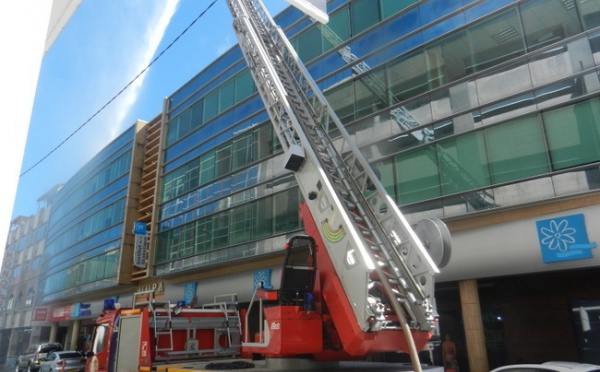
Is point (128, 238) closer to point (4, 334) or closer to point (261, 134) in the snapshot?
point (261, 134)

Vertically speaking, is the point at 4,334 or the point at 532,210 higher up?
the point at 532,210

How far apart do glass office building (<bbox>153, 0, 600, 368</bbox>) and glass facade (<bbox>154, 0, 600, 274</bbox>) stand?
4 centimetres

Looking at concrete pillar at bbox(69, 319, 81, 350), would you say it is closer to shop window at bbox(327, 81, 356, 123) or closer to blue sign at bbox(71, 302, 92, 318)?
blue sign at bbox(71, 302, 92, 318)

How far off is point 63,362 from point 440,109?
58.9 ft

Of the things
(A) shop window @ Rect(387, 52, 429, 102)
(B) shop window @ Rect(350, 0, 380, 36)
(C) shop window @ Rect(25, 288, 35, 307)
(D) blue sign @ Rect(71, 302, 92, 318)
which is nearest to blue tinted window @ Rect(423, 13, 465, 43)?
(A) shop window @ Rect(387, 52, 429, 102)

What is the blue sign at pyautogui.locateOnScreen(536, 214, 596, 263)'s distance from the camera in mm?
9578

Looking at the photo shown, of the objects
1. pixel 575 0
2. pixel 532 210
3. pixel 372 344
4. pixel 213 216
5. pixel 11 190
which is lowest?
pixel 372 344

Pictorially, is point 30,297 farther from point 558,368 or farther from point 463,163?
point 463,163

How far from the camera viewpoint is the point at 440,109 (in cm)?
1307

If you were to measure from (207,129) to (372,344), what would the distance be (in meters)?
20.5

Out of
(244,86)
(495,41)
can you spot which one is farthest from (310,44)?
(495,41)

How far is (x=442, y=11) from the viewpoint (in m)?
13.7

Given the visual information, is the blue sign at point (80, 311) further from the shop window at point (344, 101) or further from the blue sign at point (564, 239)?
the blue sign at point (564, 239)

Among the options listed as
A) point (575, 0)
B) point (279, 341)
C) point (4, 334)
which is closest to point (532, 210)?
point (575, 0)
